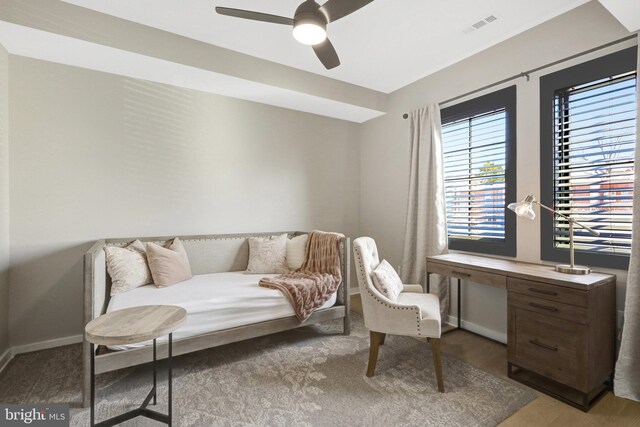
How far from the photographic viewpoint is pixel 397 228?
3828 millimetres

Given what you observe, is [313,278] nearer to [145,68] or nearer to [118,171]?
[118,171]

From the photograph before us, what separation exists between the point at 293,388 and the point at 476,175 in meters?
2.46

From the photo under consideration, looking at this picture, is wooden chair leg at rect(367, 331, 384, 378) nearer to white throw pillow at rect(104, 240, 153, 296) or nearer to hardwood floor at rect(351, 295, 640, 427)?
hardwood floor at rect(351, 295, 640, 427)

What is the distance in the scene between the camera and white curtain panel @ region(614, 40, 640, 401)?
187cm

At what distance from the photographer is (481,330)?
2.91 meters

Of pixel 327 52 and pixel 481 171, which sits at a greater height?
pixel 327 52

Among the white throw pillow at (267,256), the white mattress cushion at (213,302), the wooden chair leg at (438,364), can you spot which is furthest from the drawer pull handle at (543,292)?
the white throw pillow at (267,256)

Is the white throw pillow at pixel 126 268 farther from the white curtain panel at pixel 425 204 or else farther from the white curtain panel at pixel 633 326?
the white curtain panel at pixel 633 326

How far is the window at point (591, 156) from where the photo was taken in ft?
6.82

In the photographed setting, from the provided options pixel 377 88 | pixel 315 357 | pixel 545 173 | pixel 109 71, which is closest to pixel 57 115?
pixel 109 71

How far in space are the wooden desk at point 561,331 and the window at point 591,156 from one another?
0.97 feet

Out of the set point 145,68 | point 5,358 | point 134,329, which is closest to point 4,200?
point 5,358

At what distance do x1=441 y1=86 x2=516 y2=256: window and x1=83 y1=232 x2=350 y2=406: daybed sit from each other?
1235mm

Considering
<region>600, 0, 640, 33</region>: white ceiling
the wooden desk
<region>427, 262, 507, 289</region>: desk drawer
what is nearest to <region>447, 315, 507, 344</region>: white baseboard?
the wooden desk
